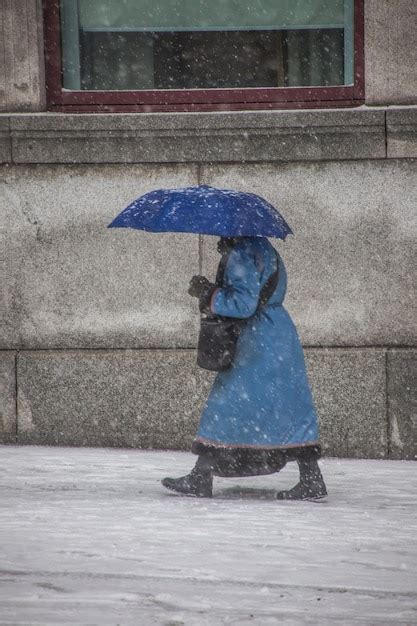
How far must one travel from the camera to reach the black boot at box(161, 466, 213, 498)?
6.63 m

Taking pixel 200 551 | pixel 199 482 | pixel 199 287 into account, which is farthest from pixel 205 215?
pixel 200 551

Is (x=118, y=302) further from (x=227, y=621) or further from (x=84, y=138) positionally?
(x=227, y=621)

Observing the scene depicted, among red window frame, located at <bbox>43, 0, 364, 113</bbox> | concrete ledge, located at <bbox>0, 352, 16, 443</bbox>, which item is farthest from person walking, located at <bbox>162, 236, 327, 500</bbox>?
red window frame, located at <bbox>43, 0, 364, 113</bbox>

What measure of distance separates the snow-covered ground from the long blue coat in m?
0.36

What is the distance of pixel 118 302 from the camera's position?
8797mm

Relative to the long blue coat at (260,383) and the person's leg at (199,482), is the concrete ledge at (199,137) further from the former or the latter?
the person's leg at (199,482)

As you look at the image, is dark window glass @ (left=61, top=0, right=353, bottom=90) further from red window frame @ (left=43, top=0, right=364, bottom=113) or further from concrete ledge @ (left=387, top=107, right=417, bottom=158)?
concrete ledge @ (left=387, top=107, right=417, bottom=158)

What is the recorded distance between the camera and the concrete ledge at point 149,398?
336 inches

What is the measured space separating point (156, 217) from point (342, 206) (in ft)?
8.41

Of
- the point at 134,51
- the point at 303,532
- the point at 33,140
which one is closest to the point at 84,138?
the point at 33,140

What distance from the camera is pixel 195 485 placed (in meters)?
6.64

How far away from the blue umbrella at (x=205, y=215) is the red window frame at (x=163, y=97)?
253cm

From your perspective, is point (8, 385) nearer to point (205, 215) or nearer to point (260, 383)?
point (260, 383)

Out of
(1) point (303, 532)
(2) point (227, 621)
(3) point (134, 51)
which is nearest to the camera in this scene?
(2) point (227, 621)
